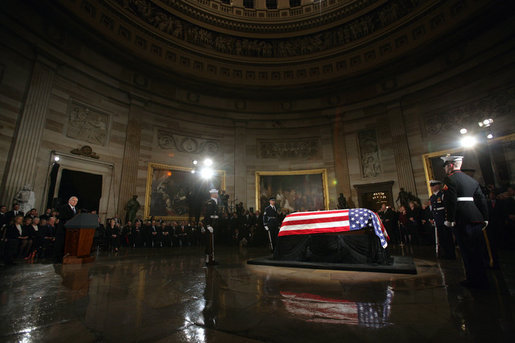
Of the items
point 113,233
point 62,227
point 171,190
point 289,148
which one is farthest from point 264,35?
point 62,227

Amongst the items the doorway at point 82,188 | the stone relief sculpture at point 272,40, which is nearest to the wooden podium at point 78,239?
the doorway at point 82,188

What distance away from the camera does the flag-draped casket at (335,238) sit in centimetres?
456

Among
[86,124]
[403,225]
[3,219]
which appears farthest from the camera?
[86,124]

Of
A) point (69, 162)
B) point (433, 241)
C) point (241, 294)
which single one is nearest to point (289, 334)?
point (241, 294)

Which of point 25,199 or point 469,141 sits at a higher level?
point 469,141

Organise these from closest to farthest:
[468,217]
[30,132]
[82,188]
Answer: [468,217] → [30,132] → [82,188]

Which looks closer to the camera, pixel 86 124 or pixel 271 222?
pixel 271 222

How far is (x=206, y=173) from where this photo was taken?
14406 mm

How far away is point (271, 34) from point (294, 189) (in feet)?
36.4

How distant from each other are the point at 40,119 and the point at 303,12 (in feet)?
55.0

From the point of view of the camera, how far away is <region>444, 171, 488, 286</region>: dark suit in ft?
9.62

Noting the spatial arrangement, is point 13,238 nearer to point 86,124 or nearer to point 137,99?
point 86,124

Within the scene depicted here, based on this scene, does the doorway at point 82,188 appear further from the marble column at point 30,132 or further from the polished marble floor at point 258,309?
the polished marble floor at point 258,309

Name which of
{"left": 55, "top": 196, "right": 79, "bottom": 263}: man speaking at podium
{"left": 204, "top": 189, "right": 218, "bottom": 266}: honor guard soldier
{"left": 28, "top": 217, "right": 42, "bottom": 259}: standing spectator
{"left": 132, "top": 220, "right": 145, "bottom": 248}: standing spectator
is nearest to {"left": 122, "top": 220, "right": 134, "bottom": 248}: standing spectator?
{"left": 132, "top": 220, "right": 145, "bottom": 248}: standing spectator
